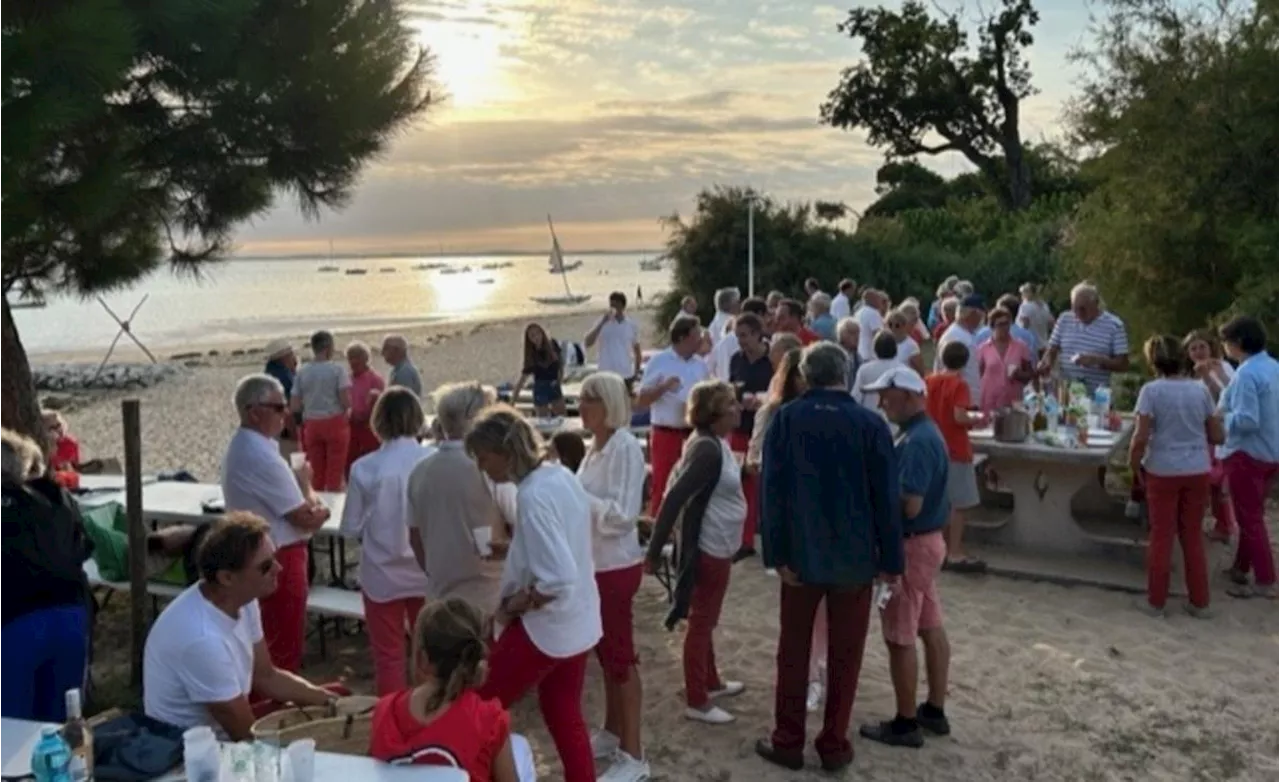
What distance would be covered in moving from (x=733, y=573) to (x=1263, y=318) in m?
5.57

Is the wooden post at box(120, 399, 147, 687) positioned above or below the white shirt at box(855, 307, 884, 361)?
below

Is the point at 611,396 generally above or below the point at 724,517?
above

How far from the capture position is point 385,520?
426 centimetres

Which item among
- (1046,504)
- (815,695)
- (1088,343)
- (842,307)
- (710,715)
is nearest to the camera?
(710,715)

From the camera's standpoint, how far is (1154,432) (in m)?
5.72

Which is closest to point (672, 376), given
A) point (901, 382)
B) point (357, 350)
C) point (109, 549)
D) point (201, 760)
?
point (901, 382)

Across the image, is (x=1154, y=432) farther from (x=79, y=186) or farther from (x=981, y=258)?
(x=981, y=258)

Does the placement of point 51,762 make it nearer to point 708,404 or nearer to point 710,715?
point 708,404

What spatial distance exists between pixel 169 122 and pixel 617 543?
3.66 metres

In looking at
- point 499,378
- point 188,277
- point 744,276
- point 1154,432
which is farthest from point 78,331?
point 1154,432

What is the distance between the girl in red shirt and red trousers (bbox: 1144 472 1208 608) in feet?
14.4

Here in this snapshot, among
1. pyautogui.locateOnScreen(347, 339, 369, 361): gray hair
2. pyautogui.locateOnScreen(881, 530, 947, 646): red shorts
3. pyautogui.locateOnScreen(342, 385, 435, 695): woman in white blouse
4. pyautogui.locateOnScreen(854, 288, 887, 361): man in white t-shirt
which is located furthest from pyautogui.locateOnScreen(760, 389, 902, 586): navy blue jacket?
pyautogui.locateOnScreen(854, 288, 887, 361): man in white t-shirt

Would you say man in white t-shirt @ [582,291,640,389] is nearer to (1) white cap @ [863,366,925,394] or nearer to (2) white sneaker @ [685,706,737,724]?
(2) white sneaker @ [685,706,737,724]

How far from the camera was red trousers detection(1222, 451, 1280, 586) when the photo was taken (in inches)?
240
